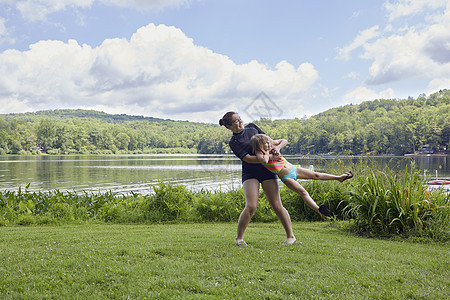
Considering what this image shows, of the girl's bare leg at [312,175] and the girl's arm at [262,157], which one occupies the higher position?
the girl's arm at [262,157]

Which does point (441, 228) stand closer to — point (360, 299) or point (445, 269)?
point (445, 269)

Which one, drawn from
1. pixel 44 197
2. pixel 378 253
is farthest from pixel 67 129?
pixel 378 253

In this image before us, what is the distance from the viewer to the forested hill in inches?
2437

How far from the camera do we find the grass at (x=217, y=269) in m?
3.53

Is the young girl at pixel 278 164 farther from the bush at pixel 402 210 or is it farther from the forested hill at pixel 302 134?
the forested hill at pixel 302 134

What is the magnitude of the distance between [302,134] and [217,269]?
161ft

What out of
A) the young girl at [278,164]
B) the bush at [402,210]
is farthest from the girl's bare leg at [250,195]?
the bush at [402,210]

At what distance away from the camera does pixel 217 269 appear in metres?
4.23

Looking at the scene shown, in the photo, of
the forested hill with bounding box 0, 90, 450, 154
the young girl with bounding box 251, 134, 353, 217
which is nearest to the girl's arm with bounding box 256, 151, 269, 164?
the young girl with bounding box 251, 134, 353, 217

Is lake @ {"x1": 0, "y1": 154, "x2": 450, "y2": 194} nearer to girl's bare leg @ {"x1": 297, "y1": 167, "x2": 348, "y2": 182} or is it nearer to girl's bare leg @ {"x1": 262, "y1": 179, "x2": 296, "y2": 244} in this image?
girl's bare leg @ {"x1": 297, "y1": 167, "x2": 348, "y2": 182}

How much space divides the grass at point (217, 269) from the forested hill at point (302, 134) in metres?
14.3

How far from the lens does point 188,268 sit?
13.9 ft

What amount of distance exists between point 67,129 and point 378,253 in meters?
139

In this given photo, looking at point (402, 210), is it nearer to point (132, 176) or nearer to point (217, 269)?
point (217, 269)
